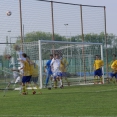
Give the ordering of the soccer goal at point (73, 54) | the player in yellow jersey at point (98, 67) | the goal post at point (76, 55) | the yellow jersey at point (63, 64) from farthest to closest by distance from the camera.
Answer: the player in yellow jersey at point (98, 67), the goal post at point (76, 55), the soccer goal at point (73, 54), the yellow jersey at point (63, 64)

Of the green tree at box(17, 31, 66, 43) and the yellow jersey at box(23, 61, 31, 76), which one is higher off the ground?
the green tree at box(17, 31, 66, 43)

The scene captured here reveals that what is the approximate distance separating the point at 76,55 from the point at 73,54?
0.25m

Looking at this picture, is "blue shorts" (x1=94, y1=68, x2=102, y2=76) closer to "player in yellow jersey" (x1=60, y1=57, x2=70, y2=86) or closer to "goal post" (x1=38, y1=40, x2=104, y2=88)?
"goal post" (x1=38, y1=40, x2=104, y2=88)

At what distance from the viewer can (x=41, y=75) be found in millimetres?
29109

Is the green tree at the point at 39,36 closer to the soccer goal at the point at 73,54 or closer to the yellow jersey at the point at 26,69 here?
the soccer goal at the point at 73,54

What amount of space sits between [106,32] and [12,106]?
67.9 ft

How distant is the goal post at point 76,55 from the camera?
3156 centimetres

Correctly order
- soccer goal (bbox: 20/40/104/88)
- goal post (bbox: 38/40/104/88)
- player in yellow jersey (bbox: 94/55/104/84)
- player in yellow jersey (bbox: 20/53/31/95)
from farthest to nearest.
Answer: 1. player in yellow jersey (bbox: 94/55/104/84)
2. goal post (bbox: 38/40/104/88)
3. soccer goal (bbox: 20/40/104/88)
4. player in yellow jersey (bbox: 20/53/31/95)

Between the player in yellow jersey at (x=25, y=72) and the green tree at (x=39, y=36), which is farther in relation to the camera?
the green tree at (x=39, y=36)

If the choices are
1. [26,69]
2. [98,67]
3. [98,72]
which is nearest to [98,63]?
[98,67]

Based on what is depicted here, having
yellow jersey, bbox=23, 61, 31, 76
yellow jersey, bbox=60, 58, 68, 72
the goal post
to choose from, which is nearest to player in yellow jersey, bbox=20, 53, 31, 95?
yellow jersey, bbox=23, 61, 31, 76

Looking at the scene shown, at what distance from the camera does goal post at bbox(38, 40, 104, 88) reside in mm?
31562

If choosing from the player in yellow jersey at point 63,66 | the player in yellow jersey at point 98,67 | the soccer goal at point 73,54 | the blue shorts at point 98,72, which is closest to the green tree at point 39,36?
the soccer goal at point 73,54

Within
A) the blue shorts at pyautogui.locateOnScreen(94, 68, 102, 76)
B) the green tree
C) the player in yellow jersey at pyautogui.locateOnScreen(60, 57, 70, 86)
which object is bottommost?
the blue shorts at pyautogui.locateOnScreen(94, 68, 102, 76)
